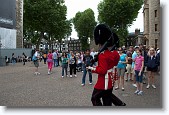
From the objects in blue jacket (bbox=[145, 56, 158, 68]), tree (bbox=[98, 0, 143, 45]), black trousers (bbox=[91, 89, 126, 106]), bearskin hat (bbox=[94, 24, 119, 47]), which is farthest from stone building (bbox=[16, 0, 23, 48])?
black trousers (bbox=[91, 89, 126, 106])

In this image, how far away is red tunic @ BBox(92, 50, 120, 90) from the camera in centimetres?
368

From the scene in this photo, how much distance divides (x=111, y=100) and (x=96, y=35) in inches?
45.3

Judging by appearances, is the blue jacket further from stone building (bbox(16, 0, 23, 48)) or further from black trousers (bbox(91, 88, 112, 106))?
stone building (bbox(16, 0, 23, 48))

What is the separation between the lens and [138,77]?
6.91 m

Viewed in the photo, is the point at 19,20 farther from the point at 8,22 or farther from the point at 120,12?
the point at 120,12

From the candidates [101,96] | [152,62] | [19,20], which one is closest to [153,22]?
[152,62]

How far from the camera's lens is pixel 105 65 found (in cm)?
369

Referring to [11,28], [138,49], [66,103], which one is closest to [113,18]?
[11,28]

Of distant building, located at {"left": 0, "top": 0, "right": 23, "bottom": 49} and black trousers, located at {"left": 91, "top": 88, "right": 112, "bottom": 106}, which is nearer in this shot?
black trousers, located at {"left": 91, "top": 88, "right": 112, "bottom": 106}

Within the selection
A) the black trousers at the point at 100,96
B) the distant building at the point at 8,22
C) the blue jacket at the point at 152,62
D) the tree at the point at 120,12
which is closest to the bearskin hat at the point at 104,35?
the black trousers at the point at 100,96

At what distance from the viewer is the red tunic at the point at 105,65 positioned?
3.68 m

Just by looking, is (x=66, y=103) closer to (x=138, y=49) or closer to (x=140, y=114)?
(x=140, y=114)

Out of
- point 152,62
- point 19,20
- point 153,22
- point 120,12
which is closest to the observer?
point 152,62

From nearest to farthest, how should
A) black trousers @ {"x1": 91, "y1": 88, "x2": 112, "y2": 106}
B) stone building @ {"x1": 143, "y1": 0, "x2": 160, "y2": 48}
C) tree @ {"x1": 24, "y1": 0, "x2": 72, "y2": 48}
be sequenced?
black trousers @ {"x1": 91, "y1": 88, "x2": 112, "y2": 106} < stone building @ {"x1": 143, "y1": 0, "x2": 160, "y2": 48} < tree @ {"x1": 24, "y1": 0, "x2": 72, "y2": 48}
